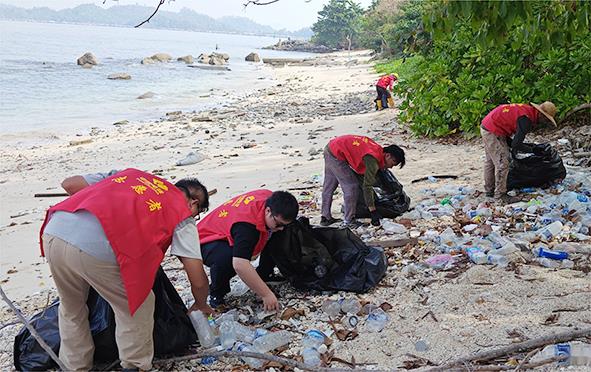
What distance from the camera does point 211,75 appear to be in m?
36.6

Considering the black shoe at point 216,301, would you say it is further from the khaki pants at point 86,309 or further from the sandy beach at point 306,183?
the khaki pants at point 86,309

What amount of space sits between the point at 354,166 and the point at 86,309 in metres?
3.06

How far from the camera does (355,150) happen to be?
542 centimetres

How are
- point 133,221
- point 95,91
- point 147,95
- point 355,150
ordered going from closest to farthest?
point 133,221 < point 355,150 < point 147,95 < point 95,91

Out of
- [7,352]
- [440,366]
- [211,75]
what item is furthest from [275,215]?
[211,75]

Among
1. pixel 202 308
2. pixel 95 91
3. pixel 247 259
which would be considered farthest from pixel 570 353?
pixel 95 91

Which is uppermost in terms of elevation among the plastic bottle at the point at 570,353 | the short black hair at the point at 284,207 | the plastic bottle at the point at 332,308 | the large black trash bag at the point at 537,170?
the short black hair at the point at 284,207

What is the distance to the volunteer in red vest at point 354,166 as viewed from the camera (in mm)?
5281

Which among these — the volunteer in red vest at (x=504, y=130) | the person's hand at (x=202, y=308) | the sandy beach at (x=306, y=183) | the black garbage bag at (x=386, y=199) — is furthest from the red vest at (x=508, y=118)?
the person's hand at (x=202, y=308)

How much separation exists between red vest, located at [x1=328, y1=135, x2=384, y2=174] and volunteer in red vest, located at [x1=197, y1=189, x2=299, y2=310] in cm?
169

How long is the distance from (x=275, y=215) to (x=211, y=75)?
112 ft

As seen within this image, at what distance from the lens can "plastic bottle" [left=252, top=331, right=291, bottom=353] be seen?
3271 millimetres

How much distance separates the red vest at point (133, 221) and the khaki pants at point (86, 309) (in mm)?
93

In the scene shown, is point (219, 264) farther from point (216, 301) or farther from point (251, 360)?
point (251, 360)
